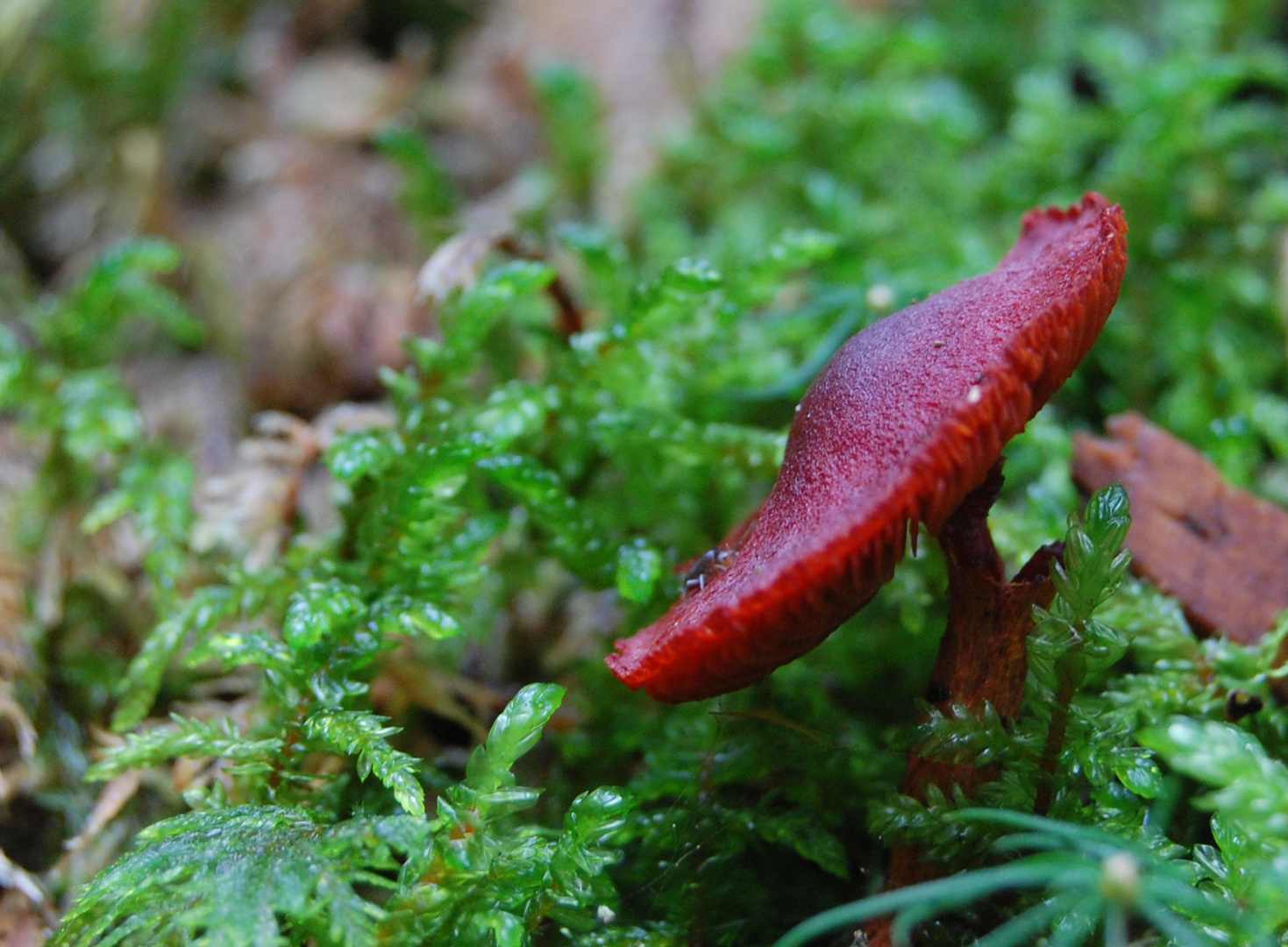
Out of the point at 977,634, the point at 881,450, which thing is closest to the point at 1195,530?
the point at 977,634

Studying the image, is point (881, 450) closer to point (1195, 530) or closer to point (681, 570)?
point (681, 570)

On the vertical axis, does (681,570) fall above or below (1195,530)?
above

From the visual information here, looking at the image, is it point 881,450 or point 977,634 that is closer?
point 881,450

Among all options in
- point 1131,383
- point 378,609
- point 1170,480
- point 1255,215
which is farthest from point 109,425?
point 1255,215

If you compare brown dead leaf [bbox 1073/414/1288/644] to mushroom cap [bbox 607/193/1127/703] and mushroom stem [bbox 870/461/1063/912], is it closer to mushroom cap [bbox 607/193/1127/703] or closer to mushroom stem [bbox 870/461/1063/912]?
mushroom stem [bbox 870/461/1063/912]

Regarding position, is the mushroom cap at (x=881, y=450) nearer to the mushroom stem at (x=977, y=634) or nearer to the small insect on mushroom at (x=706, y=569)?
the small insect on mushroom at (x=706, y=569)

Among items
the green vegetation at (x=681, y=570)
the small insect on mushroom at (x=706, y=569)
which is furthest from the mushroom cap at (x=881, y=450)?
the green vegetation at (x=681, y=570)

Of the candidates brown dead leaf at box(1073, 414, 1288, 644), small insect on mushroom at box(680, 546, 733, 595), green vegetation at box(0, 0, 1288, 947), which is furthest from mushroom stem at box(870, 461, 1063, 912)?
brown dead leaf at box(1073, 414, 1288, 644)

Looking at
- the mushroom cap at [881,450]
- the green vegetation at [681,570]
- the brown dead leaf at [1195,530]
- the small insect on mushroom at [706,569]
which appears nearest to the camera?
the mushroom cap at [881,450]

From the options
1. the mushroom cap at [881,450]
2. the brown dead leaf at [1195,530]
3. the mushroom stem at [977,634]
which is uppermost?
the mushroom cap at [881,450]
